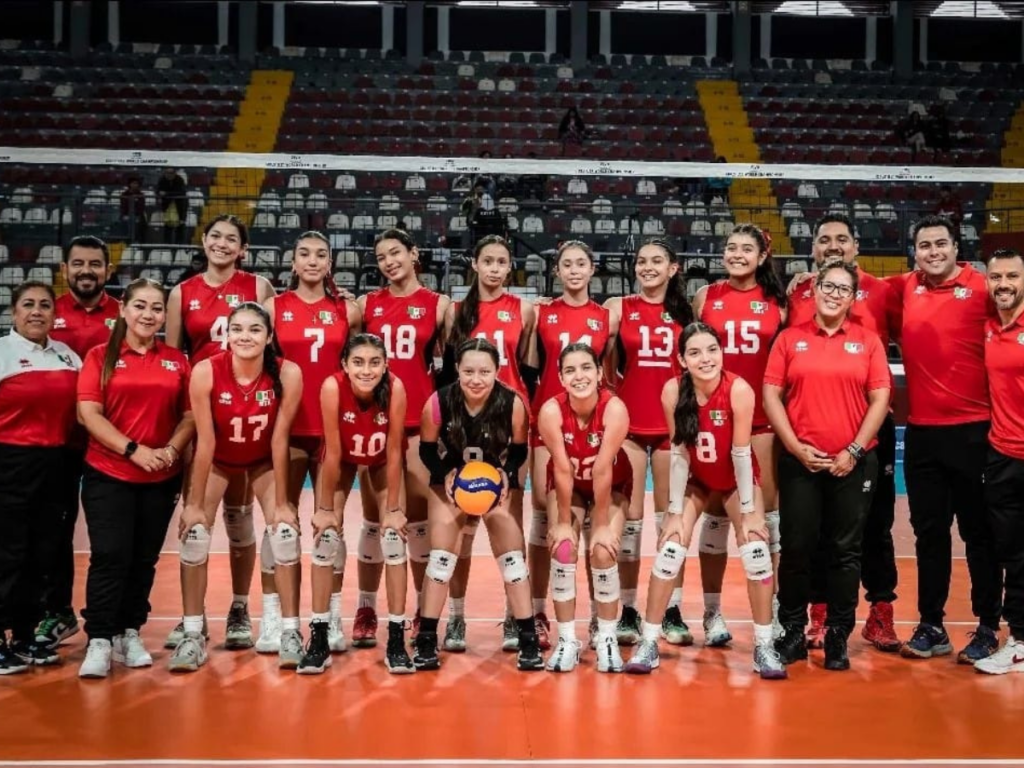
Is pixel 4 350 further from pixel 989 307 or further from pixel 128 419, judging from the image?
pixel 989 307

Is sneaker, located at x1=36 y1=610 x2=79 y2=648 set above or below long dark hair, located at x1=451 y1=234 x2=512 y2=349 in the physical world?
below

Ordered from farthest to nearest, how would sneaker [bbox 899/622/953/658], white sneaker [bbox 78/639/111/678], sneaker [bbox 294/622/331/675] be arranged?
sneaker [bbox 899/622/953/658] → sneaker [bbox 294/622/331/675] → white sneaker [bbox 78/639/111/678]

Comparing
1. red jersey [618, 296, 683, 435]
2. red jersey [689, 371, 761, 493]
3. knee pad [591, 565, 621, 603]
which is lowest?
knee pad [591, 565, 621, 603]

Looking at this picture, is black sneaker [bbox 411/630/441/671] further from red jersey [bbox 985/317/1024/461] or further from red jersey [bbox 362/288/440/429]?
red jersey [bbox 985/317/1024/461]

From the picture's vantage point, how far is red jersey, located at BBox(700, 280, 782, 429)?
5.66 meters

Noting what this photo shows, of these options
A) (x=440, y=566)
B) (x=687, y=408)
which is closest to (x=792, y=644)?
(x=687, y=408)

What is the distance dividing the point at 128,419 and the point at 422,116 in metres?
15.9

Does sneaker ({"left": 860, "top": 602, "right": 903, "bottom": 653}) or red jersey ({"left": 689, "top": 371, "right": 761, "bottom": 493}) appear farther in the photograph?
sneaker ({"left": 860, "top": 602, "right": 903, "bottom": 653})

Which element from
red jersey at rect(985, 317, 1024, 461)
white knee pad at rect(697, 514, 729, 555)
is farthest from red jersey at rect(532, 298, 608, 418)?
red jersey at rect(985, 317, 1024, 461)

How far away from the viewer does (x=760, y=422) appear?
5570mm

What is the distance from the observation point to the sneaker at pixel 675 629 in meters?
5.67

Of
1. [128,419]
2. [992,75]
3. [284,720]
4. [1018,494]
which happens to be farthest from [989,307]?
[992,75]

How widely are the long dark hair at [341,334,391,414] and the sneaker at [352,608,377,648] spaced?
109cm

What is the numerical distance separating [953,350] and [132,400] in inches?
148
